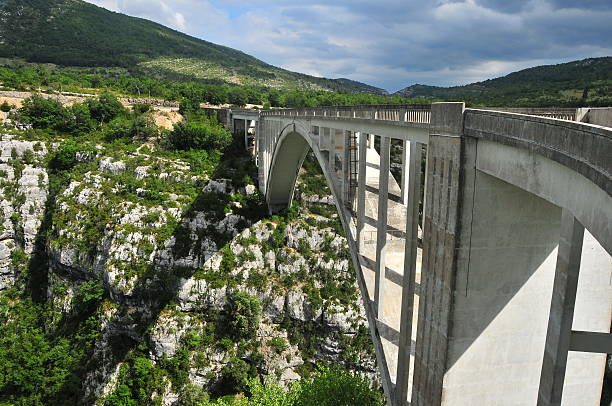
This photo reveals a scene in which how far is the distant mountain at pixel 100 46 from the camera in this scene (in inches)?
4774

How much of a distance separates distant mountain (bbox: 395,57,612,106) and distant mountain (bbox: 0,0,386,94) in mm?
69279

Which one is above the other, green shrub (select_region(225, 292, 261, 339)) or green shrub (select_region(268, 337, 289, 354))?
green shrub (select_region(225, 292, 261, 339))

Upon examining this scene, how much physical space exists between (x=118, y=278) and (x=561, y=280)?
30113 mm

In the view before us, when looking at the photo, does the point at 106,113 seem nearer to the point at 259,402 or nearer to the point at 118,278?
the point at 118,278

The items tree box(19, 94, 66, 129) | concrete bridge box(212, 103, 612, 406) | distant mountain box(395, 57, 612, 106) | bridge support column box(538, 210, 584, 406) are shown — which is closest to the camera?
bridge support column box(538, 210, 584, 406)

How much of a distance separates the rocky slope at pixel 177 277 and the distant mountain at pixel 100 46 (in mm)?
94434

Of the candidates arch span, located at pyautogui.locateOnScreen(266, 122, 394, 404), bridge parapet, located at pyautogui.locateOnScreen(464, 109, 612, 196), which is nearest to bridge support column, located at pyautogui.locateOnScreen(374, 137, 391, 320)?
arch span, located at pyautogui.locateOnScreen(266, 122, 394, 404)

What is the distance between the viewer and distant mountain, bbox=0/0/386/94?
12125 centimetres

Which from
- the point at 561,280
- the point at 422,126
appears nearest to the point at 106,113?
the point at 422,126

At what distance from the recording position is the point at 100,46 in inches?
5315

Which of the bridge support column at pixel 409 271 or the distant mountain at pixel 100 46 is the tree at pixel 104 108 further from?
the distant mountain at pixel 100 46

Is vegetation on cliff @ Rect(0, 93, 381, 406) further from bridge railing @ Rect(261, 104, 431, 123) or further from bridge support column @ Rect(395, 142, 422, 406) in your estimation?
bridge railing @ Rect(261, 104, 431, 123)

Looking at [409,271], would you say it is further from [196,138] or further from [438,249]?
[196,138]

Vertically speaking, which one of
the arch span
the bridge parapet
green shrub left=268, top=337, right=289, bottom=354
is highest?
the bridge parapet
